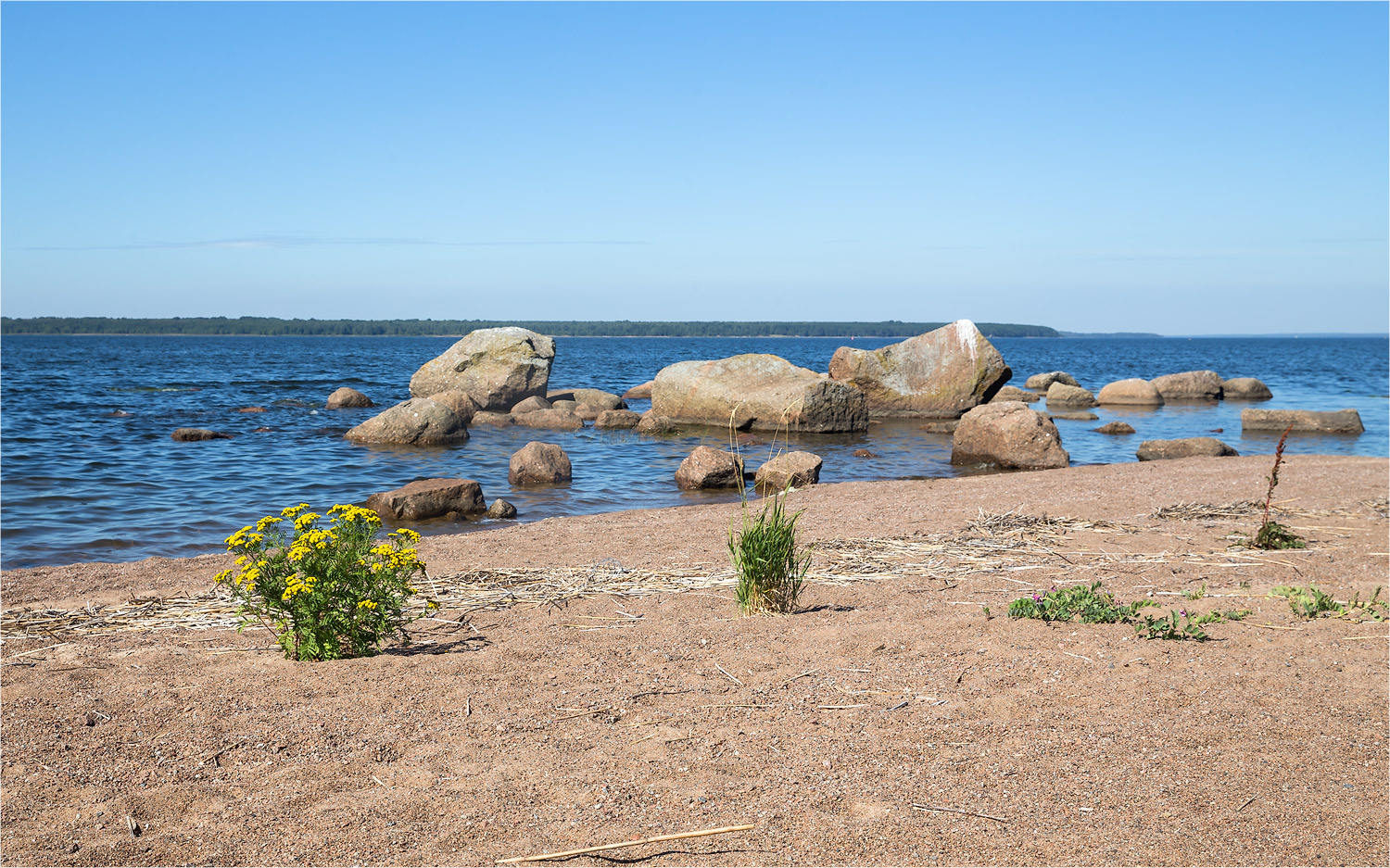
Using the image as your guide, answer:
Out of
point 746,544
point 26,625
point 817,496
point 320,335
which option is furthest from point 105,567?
point 320,335

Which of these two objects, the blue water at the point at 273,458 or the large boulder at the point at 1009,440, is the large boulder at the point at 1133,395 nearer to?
the blue water at the point at 273,458

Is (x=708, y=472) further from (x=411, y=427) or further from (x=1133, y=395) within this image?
(x=1133, y=395)

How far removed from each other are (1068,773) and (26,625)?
20.5 ft

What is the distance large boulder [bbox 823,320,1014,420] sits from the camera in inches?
954

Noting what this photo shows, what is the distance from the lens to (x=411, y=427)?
63.2ft

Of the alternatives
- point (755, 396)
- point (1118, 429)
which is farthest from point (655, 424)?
point (1118, 429)

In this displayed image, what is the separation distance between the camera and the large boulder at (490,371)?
25078 millimetres

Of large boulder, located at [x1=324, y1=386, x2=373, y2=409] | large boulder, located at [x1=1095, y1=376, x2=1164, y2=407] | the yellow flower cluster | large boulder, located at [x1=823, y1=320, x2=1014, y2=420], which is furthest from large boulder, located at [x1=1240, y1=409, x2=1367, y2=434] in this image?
large boulder, located at [x1=324, y1=386, x2=373, y2=409]

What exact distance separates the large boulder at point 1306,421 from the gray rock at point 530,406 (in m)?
18.1

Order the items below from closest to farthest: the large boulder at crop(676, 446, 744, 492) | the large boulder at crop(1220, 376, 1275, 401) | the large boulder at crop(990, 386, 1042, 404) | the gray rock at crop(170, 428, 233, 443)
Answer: the large boulder at crop(676, 446, 744, 492)
the gray rock at crop(170, 428, 233, 443)
the large boulder at crop(990, 386, 1042, 404)
the large boulder at crop(1220, 376, 1275, 401)

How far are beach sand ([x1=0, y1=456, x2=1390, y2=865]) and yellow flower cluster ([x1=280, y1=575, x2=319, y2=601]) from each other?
0.38 metres

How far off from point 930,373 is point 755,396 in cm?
566

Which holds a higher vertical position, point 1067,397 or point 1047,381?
point 1047,381

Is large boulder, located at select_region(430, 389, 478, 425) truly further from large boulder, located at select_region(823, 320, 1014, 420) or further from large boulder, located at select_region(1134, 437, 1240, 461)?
large boulder, located at select_region(1134, 437, 1240, 461)
